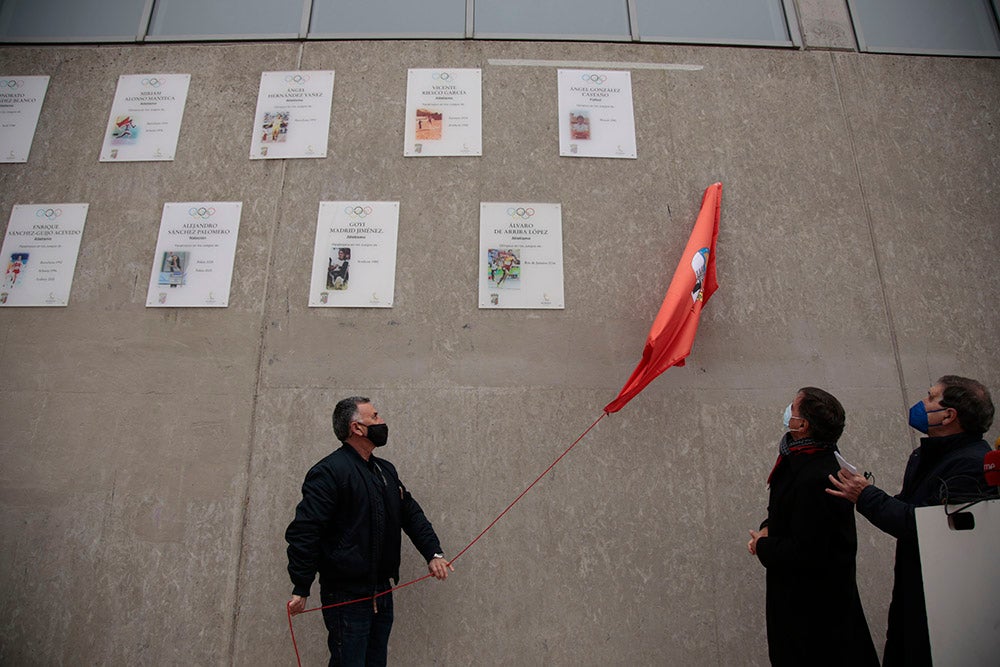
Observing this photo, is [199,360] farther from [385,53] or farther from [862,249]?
[862,249]

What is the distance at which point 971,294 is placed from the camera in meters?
4.39

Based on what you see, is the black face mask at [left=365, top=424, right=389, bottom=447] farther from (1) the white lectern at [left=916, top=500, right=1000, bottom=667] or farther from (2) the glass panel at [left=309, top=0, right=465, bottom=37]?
(2) the glass panel at [left=309, top=0, right=465, bottom=37]

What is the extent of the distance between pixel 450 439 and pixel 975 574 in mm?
2490

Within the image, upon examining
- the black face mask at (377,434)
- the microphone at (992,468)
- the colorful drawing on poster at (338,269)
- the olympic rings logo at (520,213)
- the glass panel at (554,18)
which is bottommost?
the microphone at (992,468)

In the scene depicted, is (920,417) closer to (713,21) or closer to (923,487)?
(923,487)

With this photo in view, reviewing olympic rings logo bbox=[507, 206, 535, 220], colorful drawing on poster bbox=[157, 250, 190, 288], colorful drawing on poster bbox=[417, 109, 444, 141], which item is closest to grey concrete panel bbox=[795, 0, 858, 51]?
olympic rings logo bbox=[507, 206, 535, 220]

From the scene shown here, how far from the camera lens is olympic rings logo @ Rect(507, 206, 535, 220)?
A: 14.5ft

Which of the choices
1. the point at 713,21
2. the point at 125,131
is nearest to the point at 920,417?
the point at 713,21

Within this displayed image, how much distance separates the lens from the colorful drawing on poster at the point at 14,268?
172 inches

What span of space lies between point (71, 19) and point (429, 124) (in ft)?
9.43

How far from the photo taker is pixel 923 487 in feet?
8.68

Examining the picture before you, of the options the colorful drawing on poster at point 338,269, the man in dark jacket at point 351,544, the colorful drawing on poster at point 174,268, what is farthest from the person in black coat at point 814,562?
the colorful drawing on poster at point 174,268

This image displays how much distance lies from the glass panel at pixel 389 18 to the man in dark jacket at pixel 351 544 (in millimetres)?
3035

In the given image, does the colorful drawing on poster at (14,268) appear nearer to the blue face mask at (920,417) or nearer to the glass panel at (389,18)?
the glass panel at (389,18)
